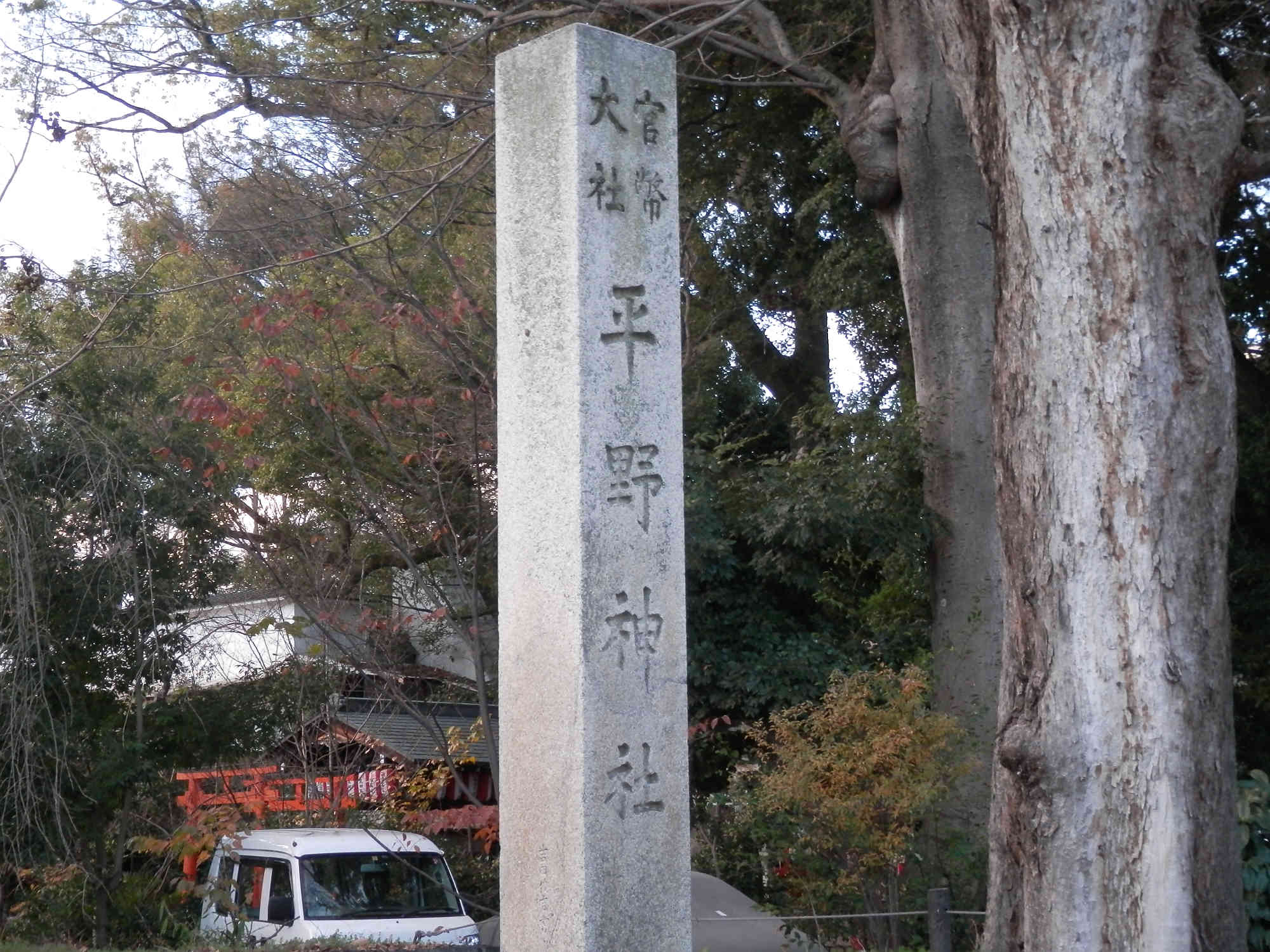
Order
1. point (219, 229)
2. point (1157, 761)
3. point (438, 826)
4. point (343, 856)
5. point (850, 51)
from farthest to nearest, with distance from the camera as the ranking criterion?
point (850, 51)
point (438, 826)
point (343, 856)
point (219, 229)
point (1157, 761)

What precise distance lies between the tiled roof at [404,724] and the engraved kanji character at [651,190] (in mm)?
7757

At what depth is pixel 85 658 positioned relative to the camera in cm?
1079

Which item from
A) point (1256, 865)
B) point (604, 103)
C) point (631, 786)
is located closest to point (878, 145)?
point (1256, 865)

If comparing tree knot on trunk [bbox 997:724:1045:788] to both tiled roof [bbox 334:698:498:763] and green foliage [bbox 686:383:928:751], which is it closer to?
green foliage [bbox 686:383:928:751]

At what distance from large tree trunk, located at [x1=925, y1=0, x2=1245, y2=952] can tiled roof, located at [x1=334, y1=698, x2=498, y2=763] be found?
6260 mm

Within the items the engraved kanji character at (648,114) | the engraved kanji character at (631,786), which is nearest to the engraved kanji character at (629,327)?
the engraved kanji character at (648,114)

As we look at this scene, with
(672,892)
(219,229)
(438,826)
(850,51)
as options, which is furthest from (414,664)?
(672,892)

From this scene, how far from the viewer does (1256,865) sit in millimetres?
8211

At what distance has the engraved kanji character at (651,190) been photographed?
474 cm

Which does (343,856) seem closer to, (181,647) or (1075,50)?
(181,647)

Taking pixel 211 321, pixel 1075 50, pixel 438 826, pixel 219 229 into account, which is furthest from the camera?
pixel 211 321

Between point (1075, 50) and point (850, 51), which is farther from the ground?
point (850, 51)

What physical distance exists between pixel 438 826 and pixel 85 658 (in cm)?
316

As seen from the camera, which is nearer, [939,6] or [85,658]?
[939,6]
